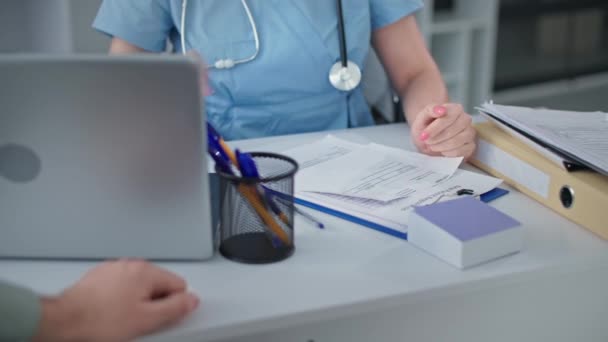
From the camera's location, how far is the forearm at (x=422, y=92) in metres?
1.40

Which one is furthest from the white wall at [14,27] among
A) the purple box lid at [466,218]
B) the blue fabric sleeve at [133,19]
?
the purple box lid at [466,218]

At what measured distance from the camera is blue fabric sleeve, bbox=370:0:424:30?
4.81 ft

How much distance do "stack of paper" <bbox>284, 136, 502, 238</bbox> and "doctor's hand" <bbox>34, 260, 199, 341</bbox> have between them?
0.29m

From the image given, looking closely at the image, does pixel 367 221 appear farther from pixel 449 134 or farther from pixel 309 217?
pixel 449 134

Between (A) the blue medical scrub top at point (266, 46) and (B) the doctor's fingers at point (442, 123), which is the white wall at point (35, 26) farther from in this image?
(B) the doctor's fingers at point (442, 123)

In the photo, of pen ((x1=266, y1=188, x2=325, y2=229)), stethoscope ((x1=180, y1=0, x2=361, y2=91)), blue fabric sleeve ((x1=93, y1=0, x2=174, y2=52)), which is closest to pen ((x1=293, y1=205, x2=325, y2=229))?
pen ((x1=266, y1=188, x2=325, y2=229))

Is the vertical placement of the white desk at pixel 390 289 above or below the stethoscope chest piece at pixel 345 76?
below

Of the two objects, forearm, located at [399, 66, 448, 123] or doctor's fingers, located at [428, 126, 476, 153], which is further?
forearm, located at [399, 66, 448, 123]

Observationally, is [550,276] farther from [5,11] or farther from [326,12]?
[5,11]

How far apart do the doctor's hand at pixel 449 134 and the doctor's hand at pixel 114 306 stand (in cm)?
55

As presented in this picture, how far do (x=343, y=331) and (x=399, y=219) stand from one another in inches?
6.5

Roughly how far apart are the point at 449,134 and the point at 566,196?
0.23 m

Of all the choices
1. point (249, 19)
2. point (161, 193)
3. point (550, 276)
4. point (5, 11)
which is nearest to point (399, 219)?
point (550, 276)

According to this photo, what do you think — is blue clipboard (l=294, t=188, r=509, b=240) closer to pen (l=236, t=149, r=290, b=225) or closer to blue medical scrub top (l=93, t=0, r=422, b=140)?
pen (l=236, t=149, r=290, b=225)
